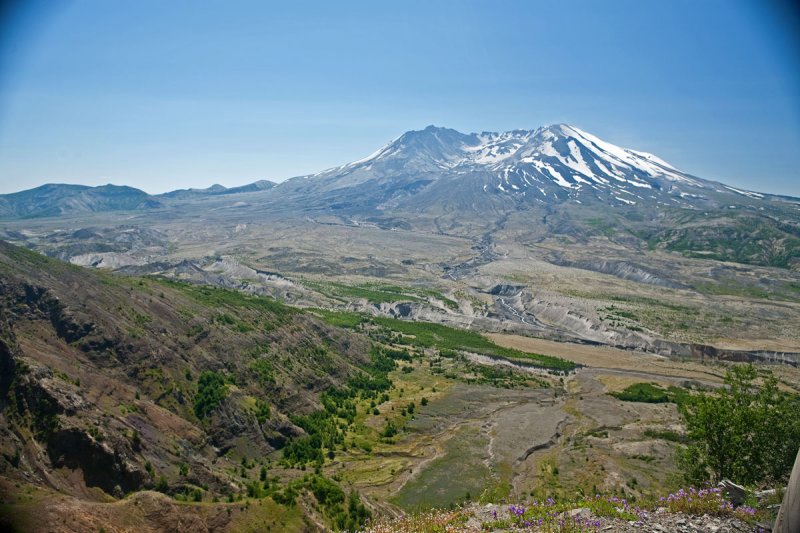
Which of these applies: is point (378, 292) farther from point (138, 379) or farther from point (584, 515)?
point (584, 515)

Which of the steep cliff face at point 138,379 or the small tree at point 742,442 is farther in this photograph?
the steep cliff face at point 138,379

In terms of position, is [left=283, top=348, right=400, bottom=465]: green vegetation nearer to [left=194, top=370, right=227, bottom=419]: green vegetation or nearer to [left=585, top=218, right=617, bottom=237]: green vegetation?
[left=194, top=370, right=227, bottom=419]: green vegetation

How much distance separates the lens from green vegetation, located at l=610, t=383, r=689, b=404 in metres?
50.7

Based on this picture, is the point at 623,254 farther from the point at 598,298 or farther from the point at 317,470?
the point at 317,470

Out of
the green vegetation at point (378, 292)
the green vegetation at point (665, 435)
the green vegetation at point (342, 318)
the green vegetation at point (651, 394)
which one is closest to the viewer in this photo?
the green vegetation at point (665, 435)

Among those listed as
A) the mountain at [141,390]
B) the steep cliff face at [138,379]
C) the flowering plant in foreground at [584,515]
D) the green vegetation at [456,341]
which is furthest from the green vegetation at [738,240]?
the flowering plant in foreground at [584,515]

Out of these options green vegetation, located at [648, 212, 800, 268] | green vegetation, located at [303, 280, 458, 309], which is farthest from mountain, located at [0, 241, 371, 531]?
green vegetation, located at [648, 212, 800, 268]

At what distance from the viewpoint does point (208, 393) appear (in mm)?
30969

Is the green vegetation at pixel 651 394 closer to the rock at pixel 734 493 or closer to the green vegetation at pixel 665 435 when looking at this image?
the green vegetation at pixel 665 435

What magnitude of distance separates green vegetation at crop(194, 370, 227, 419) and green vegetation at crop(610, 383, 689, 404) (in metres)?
39.3

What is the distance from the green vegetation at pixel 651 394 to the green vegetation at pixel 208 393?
39.3 meters

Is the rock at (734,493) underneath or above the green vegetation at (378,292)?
above

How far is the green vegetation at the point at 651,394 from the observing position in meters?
50.7

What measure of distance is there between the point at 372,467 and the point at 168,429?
12.6 metres
